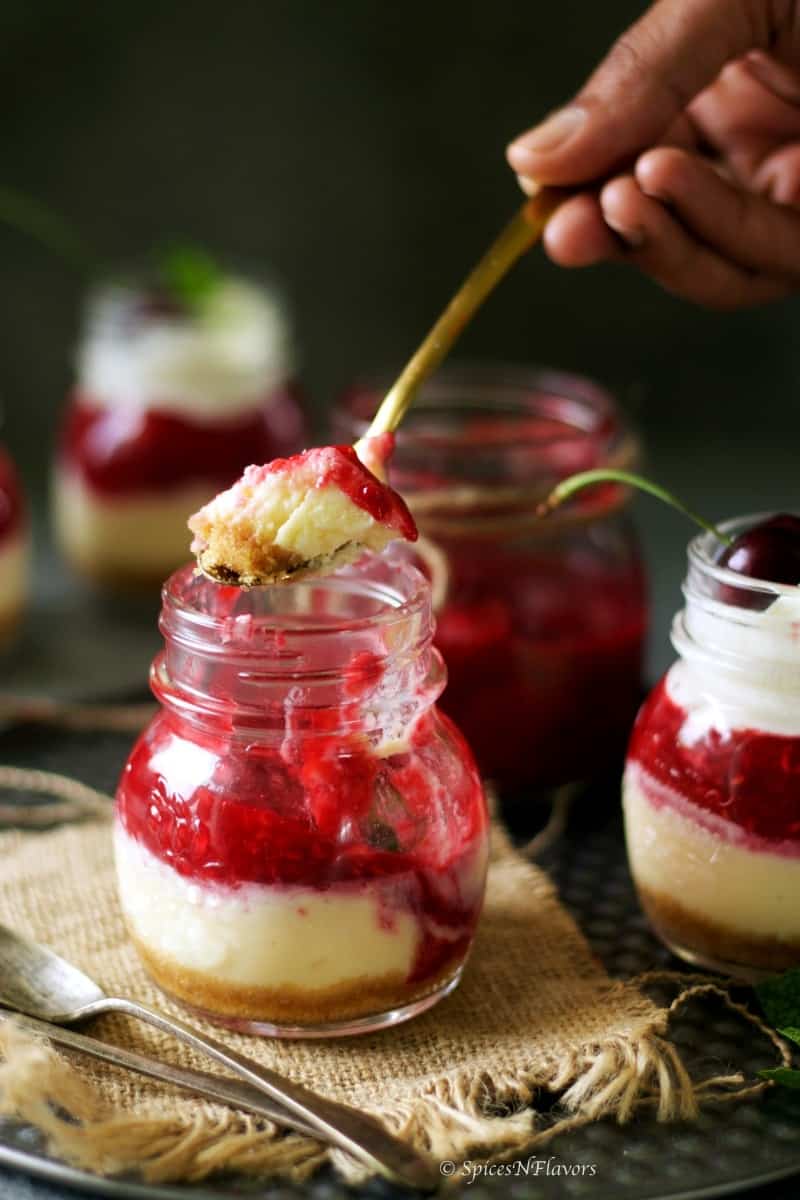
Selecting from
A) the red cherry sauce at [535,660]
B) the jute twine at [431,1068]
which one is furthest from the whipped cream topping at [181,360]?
the jute twine at [431,1068]

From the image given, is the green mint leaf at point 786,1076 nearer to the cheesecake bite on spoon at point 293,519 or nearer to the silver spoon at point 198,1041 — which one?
the silver spoon at point 198,1041

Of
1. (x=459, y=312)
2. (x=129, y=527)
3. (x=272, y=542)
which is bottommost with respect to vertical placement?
(x=129, y=527)

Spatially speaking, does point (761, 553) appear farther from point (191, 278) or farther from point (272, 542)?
point (191, 278)

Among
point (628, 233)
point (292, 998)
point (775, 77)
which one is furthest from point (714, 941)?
point (775, 77)

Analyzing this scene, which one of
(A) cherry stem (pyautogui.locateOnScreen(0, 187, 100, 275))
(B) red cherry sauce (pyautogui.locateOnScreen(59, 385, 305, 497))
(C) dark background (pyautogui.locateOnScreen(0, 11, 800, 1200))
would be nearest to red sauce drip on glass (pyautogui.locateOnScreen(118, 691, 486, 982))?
(B) red cherry sauce (pyautogui.locateOnScreen(59, 385, 305, 497))

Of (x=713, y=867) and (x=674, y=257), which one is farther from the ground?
(x=674, y=257)

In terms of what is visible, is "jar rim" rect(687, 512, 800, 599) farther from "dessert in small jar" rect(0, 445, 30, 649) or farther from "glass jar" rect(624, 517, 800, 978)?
"dessert in small jar" rect(0, 445, 30, 649)

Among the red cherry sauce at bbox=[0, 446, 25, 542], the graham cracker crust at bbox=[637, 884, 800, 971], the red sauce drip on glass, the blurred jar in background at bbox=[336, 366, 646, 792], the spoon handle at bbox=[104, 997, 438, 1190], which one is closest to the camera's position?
the spoon handle at bbox=[104, 997, 438, 1190]
